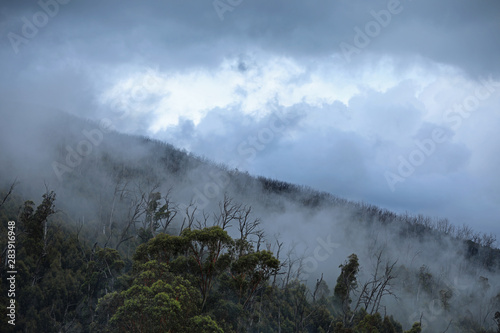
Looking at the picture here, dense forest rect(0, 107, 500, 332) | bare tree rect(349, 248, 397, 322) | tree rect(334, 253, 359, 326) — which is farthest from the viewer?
tree rect(334, 253, 359, 326)

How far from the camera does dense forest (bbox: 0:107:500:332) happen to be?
70.6 ft

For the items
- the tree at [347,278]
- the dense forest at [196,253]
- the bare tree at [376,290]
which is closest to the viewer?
the dense forest at [196,253]

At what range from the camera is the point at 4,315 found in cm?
2597

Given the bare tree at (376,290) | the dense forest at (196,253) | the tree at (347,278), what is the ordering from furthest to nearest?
the tree at (347,278) < the bare tree at (376,290) < the dense forest at (196,253)

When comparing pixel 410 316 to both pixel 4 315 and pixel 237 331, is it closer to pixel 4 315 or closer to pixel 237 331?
pixel 237 331

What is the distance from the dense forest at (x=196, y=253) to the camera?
21.5 meters

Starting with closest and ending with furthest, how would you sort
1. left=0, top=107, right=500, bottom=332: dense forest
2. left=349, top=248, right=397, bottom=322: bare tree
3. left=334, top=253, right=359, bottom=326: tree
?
left=0, top=107, right=500, bottom=332: dense forest < left=349, top=248, right=397, bottom=322: bare tree < left=334, top=253, right=359, bottom=326: tree

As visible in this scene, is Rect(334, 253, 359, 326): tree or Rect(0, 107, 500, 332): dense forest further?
Rect(334, 253, 359, 326): tree

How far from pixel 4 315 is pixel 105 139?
71.4 metres

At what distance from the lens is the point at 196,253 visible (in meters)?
21.0

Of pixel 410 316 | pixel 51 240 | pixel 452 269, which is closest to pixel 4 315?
pixel 51 240

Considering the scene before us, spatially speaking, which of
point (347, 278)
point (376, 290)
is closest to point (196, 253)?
point (347, 278)

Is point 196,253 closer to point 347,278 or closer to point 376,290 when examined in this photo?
point 347,278

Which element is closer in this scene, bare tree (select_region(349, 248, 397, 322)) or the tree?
bare tree (select_region(349, 248, 397, 322))
